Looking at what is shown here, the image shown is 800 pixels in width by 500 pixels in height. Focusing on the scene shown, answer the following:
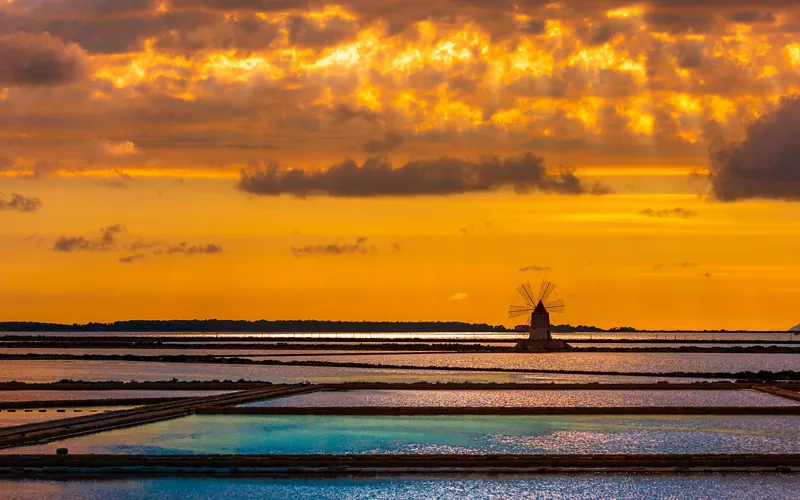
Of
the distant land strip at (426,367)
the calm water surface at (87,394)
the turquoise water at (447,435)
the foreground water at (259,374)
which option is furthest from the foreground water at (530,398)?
the distant land strip at (426,367)

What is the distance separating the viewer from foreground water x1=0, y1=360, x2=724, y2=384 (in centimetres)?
6800

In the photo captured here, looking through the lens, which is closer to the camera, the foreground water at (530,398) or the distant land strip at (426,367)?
the foreground water at (530,398)

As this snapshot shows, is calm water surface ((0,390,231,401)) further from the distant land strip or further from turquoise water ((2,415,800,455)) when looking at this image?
the distant land strip

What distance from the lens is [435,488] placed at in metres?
26.1

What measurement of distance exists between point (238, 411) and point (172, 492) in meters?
16.9

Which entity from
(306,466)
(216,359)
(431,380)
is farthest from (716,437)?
(216,359)

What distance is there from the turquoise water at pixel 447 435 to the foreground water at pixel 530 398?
5.96 meters

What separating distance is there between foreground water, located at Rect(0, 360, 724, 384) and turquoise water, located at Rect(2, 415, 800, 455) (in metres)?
25.5

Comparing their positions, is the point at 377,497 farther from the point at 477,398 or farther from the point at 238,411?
the point at 477,398

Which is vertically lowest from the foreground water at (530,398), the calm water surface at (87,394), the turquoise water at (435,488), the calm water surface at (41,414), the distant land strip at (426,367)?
the turquoise water at (435,488)

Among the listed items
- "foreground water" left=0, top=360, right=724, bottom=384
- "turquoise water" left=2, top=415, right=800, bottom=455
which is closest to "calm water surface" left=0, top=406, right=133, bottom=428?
"turquoise water" left=2, top=415, right=800, bottom=455

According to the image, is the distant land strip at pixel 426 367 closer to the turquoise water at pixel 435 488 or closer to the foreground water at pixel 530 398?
the foreground water at pixel 530 398

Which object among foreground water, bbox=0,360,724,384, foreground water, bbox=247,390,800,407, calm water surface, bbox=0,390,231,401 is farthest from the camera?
foreground water, bbox=0,360,724,384

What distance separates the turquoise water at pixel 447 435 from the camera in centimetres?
3191
